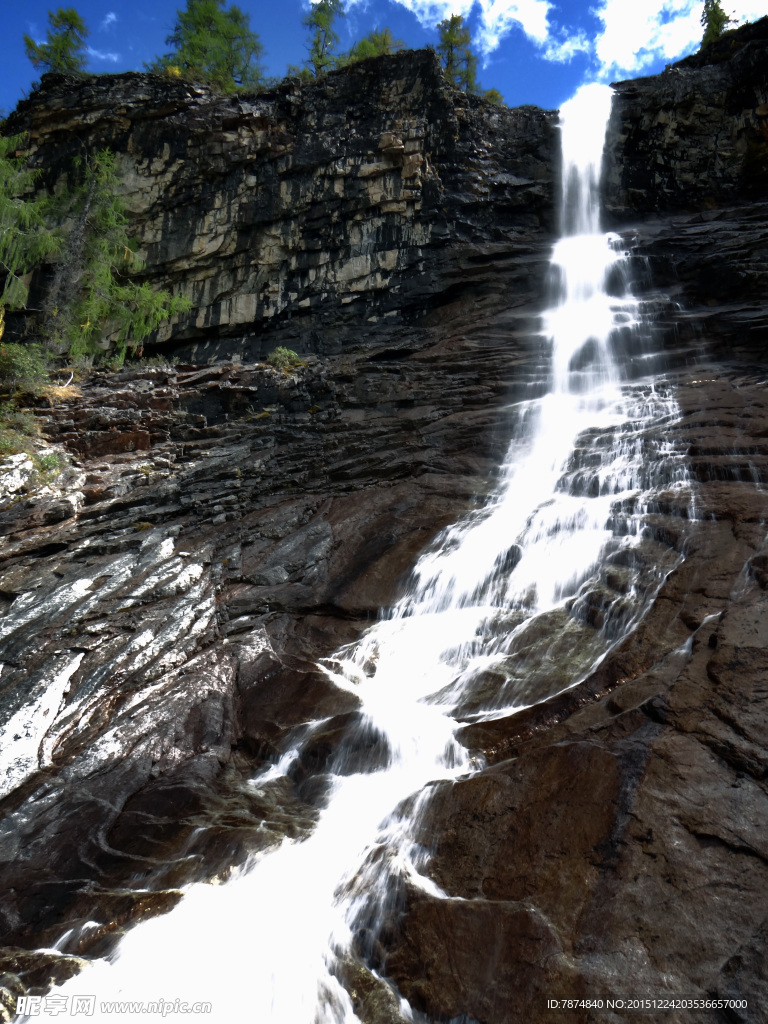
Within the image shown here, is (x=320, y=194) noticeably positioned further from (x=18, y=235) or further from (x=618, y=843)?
(x=618, y=843)

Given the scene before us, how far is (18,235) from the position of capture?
1994cm

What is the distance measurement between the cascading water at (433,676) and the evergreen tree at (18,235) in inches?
648

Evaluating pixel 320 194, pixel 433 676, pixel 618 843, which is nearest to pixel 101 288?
pixel 320 194

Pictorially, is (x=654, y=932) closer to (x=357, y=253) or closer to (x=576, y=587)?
(x=576, y=587)

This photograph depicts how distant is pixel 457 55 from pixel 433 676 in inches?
1175

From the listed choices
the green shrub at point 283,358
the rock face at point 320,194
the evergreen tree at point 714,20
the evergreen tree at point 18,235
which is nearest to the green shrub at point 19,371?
the evergreen tree at point 18,235

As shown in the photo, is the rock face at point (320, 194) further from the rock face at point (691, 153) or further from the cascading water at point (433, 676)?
the cascading water at point (433, 676)

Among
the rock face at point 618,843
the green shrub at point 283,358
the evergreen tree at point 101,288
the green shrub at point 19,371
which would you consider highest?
the evergreen tree at point 101,288

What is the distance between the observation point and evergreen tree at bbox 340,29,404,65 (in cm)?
2661

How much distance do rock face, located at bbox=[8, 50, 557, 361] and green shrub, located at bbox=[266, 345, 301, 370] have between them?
145 cm

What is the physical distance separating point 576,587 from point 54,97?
26614 mm

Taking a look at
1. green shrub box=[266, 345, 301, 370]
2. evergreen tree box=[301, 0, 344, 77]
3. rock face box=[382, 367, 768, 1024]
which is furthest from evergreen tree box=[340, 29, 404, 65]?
rock face box=[382, 367, 768, 1024]

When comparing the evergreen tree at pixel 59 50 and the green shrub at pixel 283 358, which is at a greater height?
the evergreen tree at pixel 59 50

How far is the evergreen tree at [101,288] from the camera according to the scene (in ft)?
68.7
